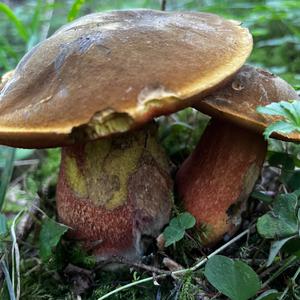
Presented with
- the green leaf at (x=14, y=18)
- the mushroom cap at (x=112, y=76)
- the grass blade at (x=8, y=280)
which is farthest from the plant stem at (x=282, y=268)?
the green leaf at (x=14, y=18)

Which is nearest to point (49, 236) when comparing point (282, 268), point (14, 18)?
point (282, 268)

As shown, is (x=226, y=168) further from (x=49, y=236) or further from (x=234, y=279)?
(x=49, y=236)

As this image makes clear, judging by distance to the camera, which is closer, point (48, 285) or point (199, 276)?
point (199, 276)

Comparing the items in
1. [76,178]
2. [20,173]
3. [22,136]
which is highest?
[22,136]

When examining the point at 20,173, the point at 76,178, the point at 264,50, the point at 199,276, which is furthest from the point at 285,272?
the point at 264,50

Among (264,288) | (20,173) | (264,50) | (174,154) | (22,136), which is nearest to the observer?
(22,136)

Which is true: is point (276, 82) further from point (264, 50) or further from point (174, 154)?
point (264, 50)
